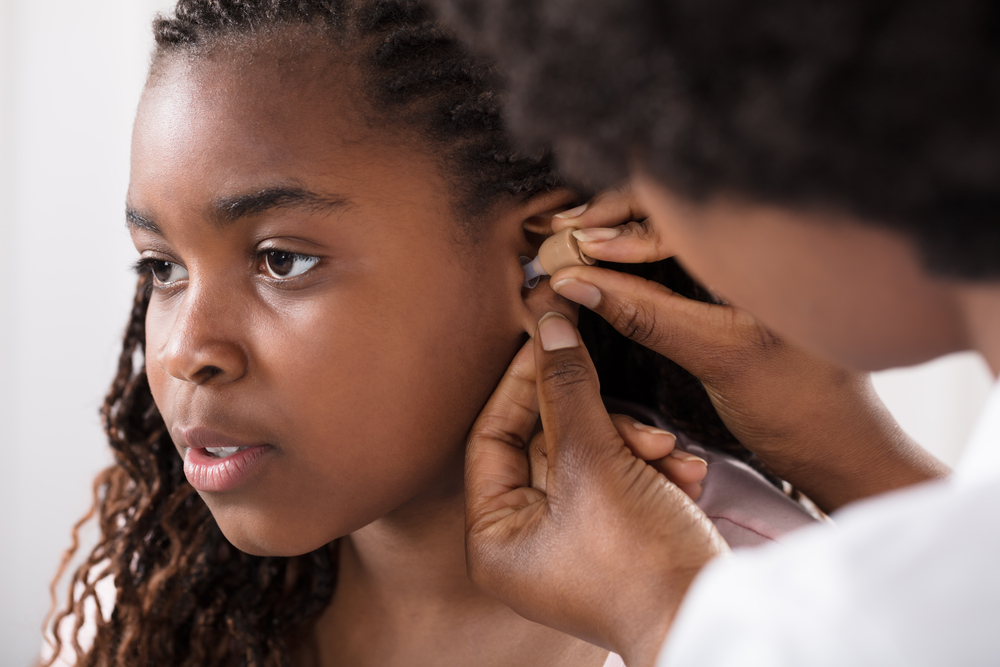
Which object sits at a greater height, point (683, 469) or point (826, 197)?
point (826, 197)

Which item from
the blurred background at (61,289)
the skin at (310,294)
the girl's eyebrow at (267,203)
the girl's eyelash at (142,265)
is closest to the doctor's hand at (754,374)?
the skin at (310,294)

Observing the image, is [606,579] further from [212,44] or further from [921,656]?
[212,44]

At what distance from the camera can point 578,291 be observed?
878mm

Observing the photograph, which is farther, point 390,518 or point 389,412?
point 390,518

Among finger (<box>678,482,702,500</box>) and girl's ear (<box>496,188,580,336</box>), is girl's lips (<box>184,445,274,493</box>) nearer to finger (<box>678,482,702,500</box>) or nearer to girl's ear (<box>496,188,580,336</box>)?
girl's ear (<box>496,188,580,336</box>)

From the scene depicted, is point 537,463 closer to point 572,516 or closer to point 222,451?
point 572,516

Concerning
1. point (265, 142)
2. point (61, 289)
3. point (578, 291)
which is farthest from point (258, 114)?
point (61, 289)

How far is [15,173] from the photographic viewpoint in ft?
5.62

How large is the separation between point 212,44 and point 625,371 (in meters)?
0.61

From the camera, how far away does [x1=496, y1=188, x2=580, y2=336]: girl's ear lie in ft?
3.04

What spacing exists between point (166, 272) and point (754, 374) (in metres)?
0.65

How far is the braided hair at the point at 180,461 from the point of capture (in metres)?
0.88

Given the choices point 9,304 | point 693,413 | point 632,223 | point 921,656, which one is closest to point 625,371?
point 693,413

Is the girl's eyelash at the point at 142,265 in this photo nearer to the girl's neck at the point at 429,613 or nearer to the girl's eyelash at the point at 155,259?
the girl's eyelash at the point at 155,259
